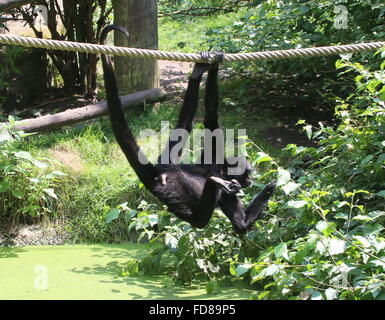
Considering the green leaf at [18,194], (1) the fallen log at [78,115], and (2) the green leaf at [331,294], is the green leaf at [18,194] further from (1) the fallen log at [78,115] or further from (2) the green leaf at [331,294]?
(2) the green leaf at [331,294]

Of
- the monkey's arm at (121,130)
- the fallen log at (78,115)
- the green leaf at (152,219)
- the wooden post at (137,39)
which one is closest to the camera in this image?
A: the monkey's arm at (121,130)

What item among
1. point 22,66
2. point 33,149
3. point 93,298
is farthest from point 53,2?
point 93,298

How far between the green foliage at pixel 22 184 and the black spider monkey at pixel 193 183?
2.13 m

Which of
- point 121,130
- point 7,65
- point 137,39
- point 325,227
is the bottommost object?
point 325,227

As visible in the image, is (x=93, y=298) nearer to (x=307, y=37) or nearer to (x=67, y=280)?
(x=67, y=280)

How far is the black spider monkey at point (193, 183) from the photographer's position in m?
5.19

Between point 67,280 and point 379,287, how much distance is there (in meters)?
3.33

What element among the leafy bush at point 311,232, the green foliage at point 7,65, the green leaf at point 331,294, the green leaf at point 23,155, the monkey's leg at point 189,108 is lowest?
the green leaf at point 331,294

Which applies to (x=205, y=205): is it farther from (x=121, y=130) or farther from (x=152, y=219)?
(x=121, y=130)

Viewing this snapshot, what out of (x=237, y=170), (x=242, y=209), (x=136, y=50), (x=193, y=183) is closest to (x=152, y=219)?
(x=193, y=183)

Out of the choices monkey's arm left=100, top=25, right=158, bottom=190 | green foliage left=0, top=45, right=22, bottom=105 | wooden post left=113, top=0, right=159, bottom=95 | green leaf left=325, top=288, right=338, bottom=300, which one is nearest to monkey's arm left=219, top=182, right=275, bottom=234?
monkey's arm left=100, top=25, right=158, bottom=190

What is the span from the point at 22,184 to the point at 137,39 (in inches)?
122

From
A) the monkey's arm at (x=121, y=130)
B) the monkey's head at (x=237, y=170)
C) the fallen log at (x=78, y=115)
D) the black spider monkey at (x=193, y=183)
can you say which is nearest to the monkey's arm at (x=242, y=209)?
the black spider monkey at (x=193, y=183)

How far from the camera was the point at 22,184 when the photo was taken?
7.47 meters
